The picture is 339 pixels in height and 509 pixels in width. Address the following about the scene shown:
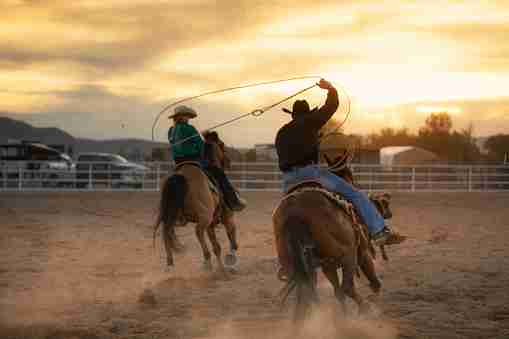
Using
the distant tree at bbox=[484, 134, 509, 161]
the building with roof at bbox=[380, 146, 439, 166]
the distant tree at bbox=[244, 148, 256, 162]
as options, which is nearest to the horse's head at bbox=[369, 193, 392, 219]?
the distant tree at bbox=[244, 148, 256, 162]

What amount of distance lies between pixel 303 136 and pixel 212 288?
288cm

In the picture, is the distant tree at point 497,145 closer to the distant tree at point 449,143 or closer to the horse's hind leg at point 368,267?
the distant tree at point 449,143

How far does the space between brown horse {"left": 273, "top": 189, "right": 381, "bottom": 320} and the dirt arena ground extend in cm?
37

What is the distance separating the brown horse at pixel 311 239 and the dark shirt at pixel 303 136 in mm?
311

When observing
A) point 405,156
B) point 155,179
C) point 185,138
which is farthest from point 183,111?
point 405,156

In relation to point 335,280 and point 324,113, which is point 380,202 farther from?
point 324,113

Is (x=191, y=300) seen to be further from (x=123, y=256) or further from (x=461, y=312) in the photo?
(x=123, y=256)

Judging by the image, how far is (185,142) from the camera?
902 cm

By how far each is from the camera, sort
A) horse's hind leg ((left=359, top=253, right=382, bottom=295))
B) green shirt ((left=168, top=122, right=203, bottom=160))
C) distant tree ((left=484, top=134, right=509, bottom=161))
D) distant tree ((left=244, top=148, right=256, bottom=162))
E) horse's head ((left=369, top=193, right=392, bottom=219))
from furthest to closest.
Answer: distant tree ((left=484, top=134, right=509, bottom=161))
distant tree ((left=244, top=148, right=256, bottom=162))
green shirt ((left=168, top=122, right=203, bottom=160))
horse's head ((left=369, top=193, right=392, bottom=219))
horse's hind leg ((left=359, top=253, right=382, bottom=295))

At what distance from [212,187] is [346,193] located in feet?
11.4

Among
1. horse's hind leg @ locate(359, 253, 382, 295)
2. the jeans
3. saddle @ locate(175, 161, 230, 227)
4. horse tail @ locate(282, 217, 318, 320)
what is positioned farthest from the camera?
saddle @ locate(175, 161, 230, 227)

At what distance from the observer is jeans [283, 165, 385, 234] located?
19.1 feet

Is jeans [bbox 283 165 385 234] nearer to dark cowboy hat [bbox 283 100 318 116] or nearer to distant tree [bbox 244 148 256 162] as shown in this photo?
dark cowboy hat [bbox 283 100 318 116]

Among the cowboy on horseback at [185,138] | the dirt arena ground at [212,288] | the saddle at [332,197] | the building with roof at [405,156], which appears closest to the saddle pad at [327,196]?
the saddle at [332,197]
